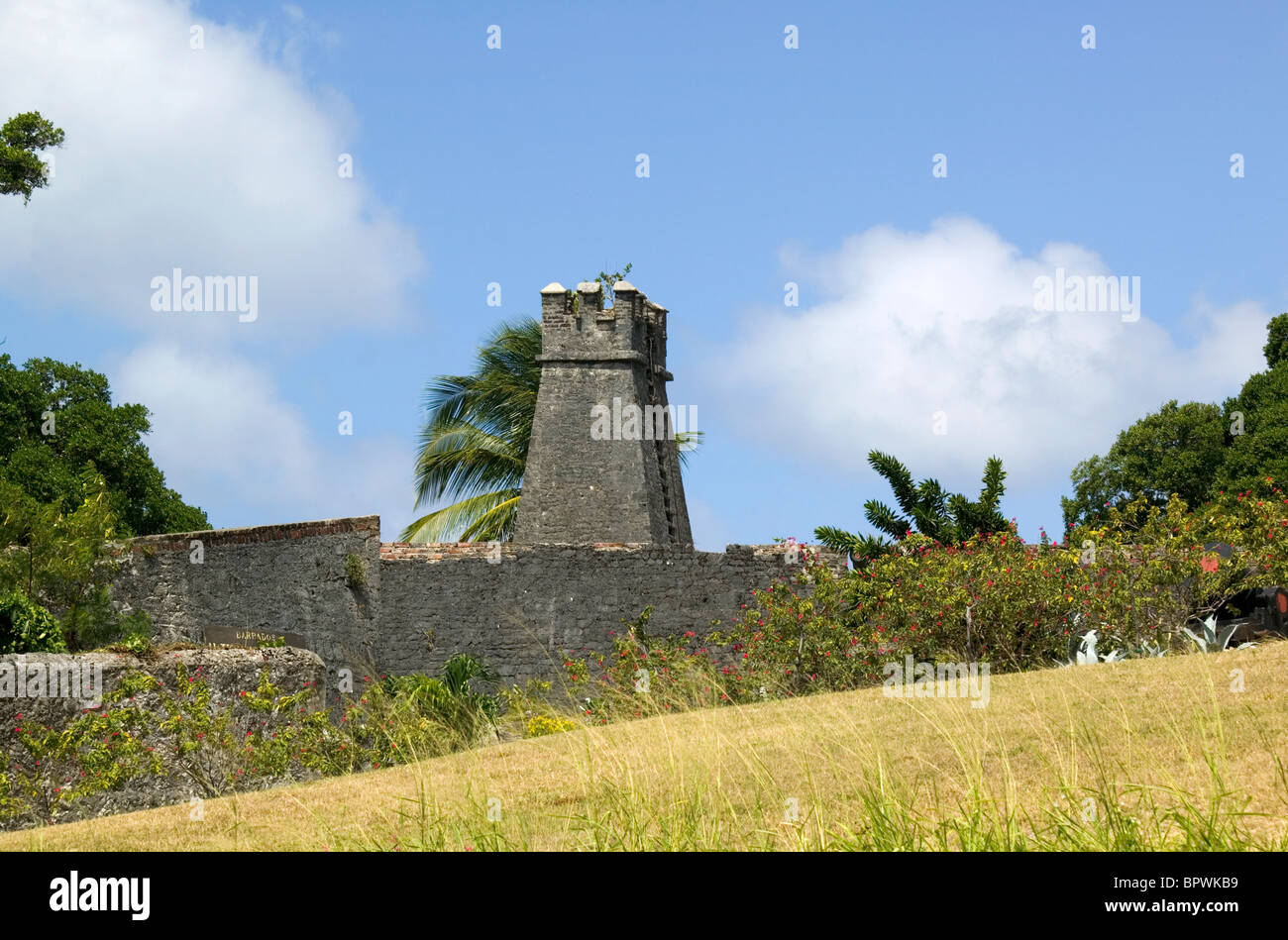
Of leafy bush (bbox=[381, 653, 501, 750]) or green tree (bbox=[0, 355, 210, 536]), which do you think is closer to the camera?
leafy bush (bbox=[381, 653, 501, 750])

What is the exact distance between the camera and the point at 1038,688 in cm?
1250

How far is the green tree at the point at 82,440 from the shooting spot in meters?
30.6

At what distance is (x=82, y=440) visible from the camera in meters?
31.1

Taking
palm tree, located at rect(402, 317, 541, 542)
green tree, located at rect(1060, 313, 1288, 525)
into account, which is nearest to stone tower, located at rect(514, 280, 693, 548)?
palm tree, located at rect(402, 317, 541, 542)

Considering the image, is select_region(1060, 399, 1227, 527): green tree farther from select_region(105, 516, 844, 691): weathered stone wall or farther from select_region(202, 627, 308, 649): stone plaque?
select_region(202, 627, 308, 649): stone plaque

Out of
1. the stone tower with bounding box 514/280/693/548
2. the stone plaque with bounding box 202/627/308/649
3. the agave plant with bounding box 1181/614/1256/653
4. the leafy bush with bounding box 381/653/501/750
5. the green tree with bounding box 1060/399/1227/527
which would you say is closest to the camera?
the agave plant with bounding box 1181/614/1256/653

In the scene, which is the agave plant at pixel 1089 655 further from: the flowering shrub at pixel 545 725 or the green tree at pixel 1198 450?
the green tree at pixel 1198 450

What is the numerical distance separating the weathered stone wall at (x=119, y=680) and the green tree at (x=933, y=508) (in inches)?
419

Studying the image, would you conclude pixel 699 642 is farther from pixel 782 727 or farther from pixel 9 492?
pixel 9 492

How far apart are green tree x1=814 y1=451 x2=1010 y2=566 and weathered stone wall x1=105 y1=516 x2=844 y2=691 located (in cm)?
264

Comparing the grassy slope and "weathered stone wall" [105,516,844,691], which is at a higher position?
"weathered stone wall" [105,516,844,691]

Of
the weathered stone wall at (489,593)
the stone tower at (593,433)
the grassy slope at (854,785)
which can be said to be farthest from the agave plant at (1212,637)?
the stone tower at (593,433)

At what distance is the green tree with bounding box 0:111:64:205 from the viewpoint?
20438 mm
